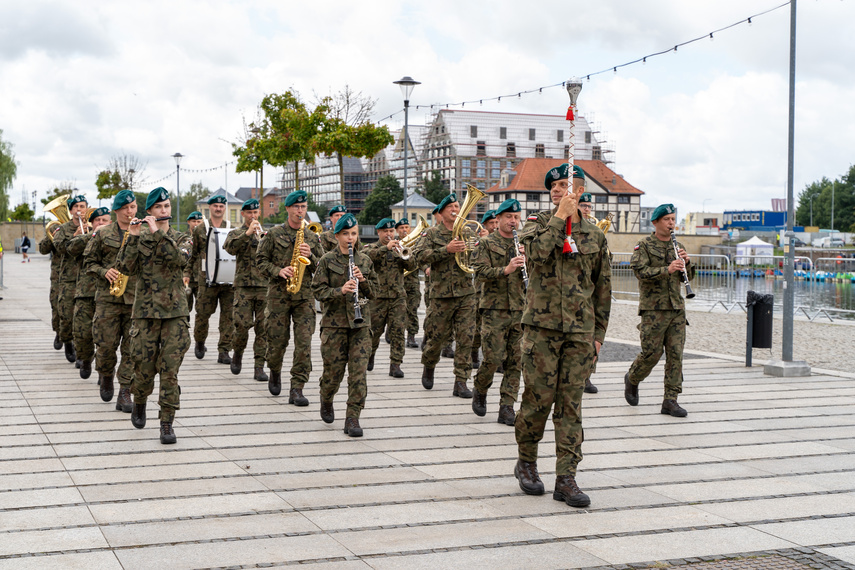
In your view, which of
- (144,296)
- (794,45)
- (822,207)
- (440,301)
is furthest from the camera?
(822,207)

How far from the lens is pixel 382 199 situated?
346 ft

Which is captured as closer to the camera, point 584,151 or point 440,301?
point 440,301

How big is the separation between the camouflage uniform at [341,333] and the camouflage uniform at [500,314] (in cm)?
116

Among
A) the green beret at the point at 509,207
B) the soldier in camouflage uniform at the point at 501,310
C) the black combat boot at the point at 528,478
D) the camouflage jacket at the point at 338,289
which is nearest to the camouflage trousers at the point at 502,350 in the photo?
the soldier in camouflage uniform at the point at 501,310

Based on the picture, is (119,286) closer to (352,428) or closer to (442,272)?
(352,428)

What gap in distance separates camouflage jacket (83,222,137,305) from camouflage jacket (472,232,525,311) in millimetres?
3343

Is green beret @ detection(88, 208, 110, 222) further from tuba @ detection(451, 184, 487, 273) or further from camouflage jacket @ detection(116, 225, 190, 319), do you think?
tuba @ detection(451, 184, 487, 273)

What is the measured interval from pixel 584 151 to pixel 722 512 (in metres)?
109

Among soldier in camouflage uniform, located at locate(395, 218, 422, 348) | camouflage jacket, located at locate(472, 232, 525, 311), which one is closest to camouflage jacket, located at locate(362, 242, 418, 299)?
soldier in camouflage uniform, located at locate(395, 218, 422, 348)

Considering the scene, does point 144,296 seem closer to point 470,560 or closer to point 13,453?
point 13,453

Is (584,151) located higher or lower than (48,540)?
higher

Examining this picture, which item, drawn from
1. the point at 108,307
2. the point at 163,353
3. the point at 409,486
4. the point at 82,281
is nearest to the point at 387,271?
the point at 82,281

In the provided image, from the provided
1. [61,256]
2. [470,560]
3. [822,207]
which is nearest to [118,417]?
[61,256]

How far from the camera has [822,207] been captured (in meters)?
126
